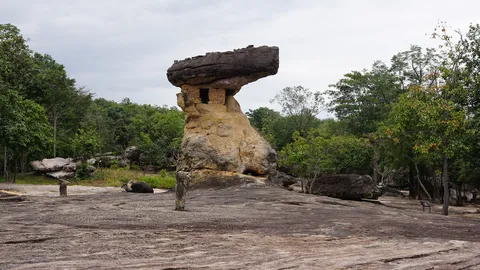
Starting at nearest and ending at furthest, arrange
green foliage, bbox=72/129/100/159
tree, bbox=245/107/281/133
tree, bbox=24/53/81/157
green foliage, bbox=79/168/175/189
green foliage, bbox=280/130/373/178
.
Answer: green foliage, bbox=280/130/373/178, green foliage, bbox=79/168/175/189, tree, bbox=24/53/81/157, green foliage, bbox=72/129/100/159, tree, bbox=245/107/281/133

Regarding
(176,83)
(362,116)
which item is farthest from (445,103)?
(362,116)

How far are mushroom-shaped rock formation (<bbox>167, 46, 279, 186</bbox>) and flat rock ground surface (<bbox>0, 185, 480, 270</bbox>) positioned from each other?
30.3 ft

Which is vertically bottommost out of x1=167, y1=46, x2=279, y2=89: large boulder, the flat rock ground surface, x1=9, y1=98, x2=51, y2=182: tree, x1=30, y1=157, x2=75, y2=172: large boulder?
the flat rock ground surface

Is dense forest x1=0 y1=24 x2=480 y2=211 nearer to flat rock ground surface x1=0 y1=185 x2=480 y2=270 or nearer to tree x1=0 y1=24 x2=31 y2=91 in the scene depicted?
tree x1=0 y1=24 x2=31 y2=91

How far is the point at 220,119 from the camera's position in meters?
27.4

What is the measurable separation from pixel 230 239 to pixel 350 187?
15960mm

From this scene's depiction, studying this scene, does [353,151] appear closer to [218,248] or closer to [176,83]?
[176,83]

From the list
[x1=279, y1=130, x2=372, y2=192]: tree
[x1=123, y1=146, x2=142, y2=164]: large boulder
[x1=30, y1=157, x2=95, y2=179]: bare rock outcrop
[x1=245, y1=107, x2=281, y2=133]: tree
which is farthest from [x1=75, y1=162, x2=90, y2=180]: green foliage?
[x1=245, y1=107, x2=281, y2=133]: tree

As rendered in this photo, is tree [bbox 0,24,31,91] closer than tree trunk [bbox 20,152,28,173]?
Yes

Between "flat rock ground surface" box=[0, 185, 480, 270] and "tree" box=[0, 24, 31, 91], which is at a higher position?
"tree" box=[0, 24, 31, 91]

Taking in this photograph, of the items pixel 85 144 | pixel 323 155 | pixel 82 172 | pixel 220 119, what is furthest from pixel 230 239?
pixel 85 144

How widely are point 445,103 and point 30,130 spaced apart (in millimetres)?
27419

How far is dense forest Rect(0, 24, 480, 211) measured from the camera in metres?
23.0

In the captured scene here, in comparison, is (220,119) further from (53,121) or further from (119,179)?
(53,121)
